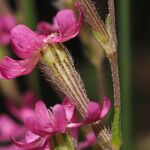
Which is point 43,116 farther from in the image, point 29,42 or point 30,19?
point 30,19

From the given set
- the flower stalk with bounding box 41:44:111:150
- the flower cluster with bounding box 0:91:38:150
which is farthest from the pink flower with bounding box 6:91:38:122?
the flower stalk with bounding box 41:44:111:150

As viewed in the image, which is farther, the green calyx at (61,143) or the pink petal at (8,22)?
the pink petal at (8,22)

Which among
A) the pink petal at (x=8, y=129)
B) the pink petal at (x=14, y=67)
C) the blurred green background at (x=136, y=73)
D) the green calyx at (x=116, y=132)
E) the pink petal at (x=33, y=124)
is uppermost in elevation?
the pink petal at (x=14, y=67)

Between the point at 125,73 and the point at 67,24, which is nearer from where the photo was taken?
the point at 67,24

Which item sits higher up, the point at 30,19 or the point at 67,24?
the point at 67,24

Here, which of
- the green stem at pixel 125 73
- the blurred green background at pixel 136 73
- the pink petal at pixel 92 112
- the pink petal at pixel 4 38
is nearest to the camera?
the pink petal at pixel 92 112

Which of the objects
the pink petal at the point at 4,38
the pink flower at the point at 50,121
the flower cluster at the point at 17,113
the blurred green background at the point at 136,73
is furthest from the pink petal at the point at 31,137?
the blurred green background at the point at 136,73

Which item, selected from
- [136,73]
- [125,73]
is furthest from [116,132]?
[136,73]

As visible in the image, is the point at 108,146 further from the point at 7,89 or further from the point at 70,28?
the point at 7,89

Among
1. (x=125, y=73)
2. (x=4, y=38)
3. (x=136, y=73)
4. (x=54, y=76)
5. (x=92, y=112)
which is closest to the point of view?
(x=92, y=112)

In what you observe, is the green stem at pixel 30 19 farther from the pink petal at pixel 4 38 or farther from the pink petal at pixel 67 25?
the pink petal at pixel 67 25

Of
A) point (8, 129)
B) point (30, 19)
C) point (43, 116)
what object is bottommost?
point (8, 129)
